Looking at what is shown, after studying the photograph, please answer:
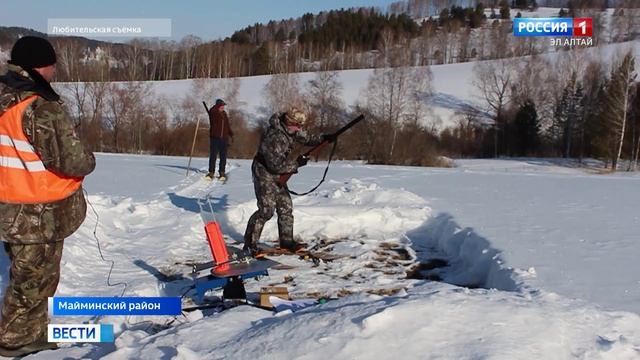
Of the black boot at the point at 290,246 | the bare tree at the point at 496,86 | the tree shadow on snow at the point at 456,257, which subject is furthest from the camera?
the bare tree at the point at 496,86

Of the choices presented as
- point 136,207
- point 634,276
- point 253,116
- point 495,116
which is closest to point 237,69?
point 253,116

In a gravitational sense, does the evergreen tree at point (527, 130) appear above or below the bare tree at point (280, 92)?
below

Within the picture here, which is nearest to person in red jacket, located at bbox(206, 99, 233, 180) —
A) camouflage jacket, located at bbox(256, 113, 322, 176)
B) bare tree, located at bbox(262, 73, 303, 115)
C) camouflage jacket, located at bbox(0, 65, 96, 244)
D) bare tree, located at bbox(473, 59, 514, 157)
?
camouflage jacket, located at bbox(256, 113, 322, 176)

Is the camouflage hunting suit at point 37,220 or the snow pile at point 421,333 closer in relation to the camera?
the snow pile at point 421,333

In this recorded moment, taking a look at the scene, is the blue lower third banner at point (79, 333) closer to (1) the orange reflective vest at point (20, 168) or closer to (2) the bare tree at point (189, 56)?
(1) the orange reflective vest at point (20, 168)

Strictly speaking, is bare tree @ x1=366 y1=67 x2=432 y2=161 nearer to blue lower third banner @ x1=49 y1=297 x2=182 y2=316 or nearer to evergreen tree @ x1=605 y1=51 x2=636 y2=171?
evergreen tree @ x1=605 y1=51 x2=636 y2=171

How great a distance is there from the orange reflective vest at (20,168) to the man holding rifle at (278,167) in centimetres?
297

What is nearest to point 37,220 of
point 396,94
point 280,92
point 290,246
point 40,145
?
point 40,145

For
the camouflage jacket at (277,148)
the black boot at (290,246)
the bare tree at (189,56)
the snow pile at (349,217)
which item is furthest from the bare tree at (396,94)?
the camouflage jacket at (277,148)

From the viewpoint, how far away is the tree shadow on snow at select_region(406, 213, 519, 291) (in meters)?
5.73

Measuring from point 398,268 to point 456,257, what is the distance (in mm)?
927

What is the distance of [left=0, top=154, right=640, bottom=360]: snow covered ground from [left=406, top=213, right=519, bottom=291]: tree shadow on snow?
2 centimetres

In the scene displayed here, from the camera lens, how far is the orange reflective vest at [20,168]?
3.43 metres

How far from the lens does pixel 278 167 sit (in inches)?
Result: 251
